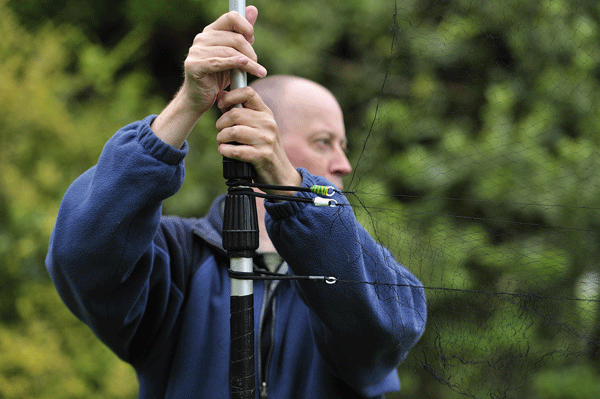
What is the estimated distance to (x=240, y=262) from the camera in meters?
0.93

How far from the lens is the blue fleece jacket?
3.31 ft

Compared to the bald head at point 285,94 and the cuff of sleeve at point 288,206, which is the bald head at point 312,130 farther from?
the cuff of sleeve at point 288,206

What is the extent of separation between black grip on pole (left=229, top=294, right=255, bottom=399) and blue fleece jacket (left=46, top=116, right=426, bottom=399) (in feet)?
0.49

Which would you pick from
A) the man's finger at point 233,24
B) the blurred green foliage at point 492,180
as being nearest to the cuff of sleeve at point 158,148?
the man's finger at point 233,24

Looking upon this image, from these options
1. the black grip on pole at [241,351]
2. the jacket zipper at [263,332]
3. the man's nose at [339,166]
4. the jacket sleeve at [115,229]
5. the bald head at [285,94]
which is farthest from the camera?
the bald head at [285,94]

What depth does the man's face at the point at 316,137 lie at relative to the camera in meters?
1.49

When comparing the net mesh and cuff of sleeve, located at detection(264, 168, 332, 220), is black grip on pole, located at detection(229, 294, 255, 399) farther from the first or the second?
the net mesh

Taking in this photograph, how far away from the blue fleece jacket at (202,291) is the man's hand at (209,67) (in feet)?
0.16

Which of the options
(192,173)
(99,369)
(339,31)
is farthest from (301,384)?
(339,31)

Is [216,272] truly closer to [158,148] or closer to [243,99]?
[158,148]

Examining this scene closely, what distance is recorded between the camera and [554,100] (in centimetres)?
121

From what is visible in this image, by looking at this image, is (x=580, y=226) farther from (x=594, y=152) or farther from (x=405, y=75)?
(x=405, y=75)

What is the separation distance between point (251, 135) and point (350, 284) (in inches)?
14.5

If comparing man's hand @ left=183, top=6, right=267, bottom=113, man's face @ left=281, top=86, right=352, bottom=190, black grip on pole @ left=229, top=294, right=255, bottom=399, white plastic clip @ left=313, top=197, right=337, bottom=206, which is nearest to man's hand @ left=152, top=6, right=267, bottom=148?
man's hand @ left=183, top=6, right=267, bottom=113
